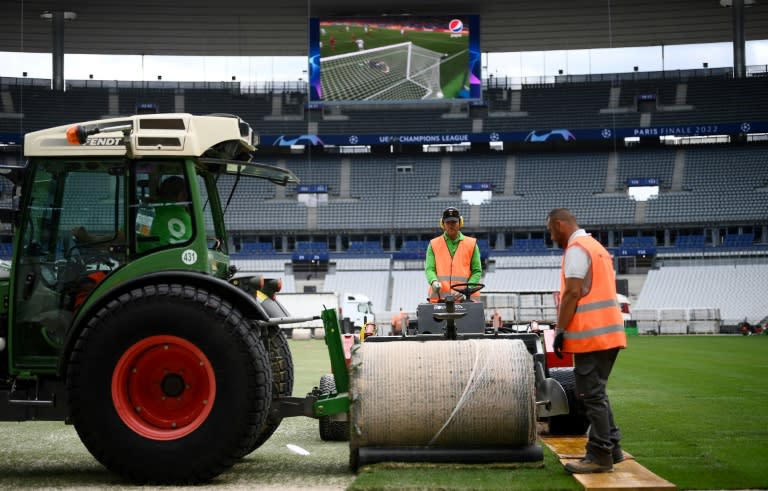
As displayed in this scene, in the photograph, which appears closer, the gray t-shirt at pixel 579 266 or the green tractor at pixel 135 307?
the green tractor at pixel 135 307

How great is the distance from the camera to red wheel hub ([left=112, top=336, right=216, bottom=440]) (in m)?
5.47

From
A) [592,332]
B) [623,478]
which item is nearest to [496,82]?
[592,332]

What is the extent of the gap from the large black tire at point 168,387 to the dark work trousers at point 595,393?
210cm

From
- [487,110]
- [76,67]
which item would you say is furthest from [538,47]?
[76,67]

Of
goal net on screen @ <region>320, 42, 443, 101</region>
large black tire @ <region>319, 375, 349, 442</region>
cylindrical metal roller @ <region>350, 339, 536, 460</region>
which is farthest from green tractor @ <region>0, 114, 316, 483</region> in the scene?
goal net on screen @ <region>320, 42, 443, 101</region>

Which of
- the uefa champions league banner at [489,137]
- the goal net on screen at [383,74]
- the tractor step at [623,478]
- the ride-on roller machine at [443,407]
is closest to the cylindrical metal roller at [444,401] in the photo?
the ride-on roller machine at [443,407]

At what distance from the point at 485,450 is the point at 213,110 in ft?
162

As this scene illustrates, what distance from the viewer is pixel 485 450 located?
19.1 ft

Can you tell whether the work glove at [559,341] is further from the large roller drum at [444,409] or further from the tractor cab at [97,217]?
the tractor cab at [97,217]

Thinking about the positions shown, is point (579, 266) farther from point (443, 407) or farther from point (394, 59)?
point (394, 59)

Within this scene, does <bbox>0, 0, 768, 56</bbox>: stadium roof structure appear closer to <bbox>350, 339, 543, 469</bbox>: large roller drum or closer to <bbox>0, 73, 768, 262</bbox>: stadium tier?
<bbox>0, 73, 768, 262</bbox>: stadium tier

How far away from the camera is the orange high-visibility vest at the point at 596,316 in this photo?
578 centimetres

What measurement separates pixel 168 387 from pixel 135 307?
553 mm

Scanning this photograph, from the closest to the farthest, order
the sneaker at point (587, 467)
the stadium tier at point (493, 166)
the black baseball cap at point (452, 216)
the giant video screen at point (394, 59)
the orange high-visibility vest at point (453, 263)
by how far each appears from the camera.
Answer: the sneaker at point (587, 467), the black baseball cap at point (452, 216), the orange high-visibility vest at point (453, 263), the giant video screen at point (394, 59), the stadium tier at point (493, 166)
